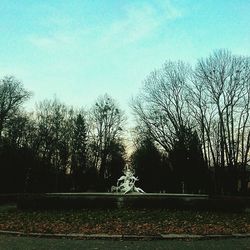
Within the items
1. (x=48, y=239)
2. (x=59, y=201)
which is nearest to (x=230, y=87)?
(x=59, y=201)

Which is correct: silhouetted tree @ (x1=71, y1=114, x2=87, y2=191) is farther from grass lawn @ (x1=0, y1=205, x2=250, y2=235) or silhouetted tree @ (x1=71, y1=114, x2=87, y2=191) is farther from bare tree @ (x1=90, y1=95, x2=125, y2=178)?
grass lawn @ (x1=0, y1=205, x2=250, y2=235)

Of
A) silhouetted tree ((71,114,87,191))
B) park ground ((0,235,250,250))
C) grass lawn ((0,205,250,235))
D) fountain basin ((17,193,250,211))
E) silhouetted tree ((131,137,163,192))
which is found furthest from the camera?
silhouetted tree ((71,114,87,191))

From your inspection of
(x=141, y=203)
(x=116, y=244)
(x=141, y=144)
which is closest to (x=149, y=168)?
(x=141, y=144)

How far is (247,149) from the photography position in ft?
144

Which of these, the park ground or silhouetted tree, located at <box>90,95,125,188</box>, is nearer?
the park ground

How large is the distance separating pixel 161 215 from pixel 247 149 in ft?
82.0

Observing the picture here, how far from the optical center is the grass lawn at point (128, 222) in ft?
52.1

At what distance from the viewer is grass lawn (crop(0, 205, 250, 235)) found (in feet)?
52.1

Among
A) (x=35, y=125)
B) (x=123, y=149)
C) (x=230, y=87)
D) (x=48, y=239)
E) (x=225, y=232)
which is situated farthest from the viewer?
(x=123, y=149)

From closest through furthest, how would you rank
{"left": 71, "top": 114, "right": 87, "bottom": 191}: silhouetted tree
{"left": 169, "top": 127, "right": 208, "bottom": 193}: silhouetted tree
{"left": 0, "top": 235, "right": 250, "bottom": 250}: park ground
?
{"left": 0, "top": 235, "right": 250, "bottom": 250}: park ground
{"left": 169, "top": 127, "right": 208, "bottom": 193}: silhouetted tree
{"left": 71, "top": 114, "right": 87, "bottom": 191}: silhouetted tree

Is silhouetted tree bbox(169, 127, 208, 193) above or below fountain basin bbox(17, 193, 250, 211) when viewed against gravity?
above

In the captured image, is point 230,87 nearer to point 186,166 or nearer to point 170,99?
point 170,99

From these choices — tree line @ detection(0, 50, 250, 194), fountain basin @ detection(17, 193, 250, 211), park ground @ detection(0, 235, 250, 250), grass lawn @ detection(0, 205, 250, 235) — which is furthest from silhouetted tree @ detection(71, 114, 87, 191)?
park ground @ detection(0, 235, 250, 250)

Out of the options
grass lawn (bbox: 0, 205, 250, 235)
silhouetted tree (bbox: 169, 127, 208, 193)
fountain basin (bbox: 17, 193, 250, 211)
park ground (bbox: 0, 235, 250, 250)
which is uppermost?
silhouetted tree (bbox: 169, 127, 208, 193)
